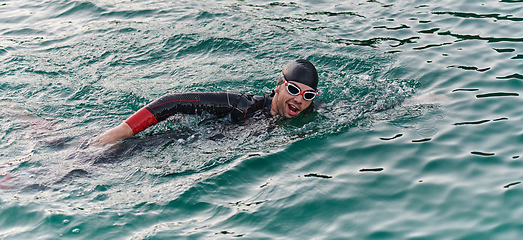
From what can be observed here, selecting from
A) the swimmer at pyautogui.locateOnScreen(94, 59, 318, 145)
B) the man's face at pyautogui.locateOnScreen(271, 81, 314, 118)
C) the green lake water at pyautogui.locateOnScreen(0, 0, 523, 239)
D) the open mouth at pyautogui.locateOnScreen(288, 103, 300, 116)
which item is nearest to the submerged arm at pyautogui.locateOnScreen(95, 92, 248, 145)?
the swimmer at pyautogui.locateOnScreen(94, 59, 318, 145)

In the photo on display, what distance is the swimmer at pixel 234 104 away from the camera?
502cm

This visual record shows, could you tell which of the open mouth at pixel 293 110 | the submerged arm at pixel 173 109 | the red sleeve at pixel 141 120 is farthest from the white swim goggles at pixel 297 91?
the red sleeve at pixel 141 120

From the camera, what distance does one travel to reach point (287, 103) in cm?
555

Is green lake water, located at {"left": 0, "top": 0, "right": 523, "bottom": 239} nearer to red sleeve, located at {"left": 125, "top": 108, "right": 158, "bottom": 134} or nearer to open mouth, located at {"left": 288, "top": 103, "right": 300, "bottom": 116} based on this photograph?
open mouth, located at {"left": 288, "top": 103, "right": 300, "bottom": 116}

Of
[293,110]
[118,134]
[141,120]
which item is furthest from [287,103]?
[118,134]

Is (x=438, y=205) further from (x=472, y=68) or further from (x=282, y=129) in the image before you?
(x=472, y=68)

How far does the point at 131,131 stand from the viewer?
498 centimetres

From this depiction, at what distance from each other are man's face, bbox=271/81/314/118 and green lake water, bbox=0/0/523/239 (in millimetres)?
213

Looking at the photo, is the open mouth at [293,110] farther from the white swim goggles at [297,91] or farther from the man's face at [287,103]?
the white swim goggles at [297,91]

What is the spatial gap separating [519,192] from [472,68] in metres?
3.76

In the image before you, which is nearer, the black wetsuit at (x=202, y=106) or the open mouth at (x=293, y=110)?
the black wetsuit at (x=202, y=106)

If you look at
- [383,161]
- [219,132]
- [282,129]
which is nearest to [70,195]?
[219,132]

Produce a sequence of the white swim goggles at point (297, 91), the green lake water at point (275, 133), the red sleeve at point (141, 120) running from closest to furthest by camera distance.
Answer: the green lake water at point (275, 133)
the red sleeve at point (141, 120)
the white swim goggles at point (297, 91)

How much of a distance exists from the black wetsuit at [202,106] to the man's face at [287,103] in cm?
17
